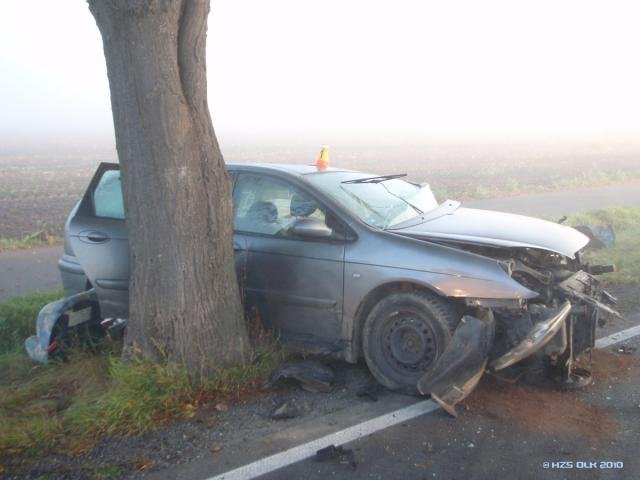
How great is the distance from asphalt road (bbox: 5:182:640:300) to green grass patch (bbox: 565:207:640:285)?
141cm

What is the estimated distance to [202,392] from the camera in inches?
177

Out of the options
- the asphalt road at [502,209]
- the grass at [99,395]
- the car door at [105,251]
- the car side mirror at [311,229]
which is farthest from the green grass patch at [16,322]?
the car side mirror at [311,229]

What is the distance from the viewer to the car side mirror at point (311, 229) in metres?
4.80

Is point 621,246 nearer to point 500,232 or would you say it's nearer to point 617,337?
point 617,337

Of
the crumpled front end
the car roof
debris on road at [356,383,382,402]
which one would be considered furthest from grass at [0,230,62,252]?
the crumpled front end

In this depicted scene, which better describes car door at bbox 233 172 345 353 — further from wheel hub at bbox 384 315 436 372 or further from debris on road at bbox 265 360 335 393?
wheel hub at bbox 384 315 436 372

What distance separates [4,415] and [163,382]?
3.44 feet

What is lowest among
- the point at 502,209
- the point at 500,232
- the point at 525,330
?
the point at 502,209

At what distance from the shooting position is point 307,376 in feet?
15.2

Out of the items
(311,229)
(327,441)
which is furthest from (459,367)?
(311,229)

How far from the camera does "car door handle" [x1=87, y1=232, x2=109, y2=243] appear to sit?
5500mm

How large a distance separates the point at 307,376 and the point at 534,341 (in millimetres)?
1598

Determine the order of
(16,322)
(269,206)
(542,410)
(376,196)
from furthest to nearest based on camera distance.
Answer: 1. (16,322)
2. (376,196)
3. (269,206)
4. (542,410)

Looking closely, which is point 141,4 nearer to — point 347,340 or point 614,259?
point 347,340
